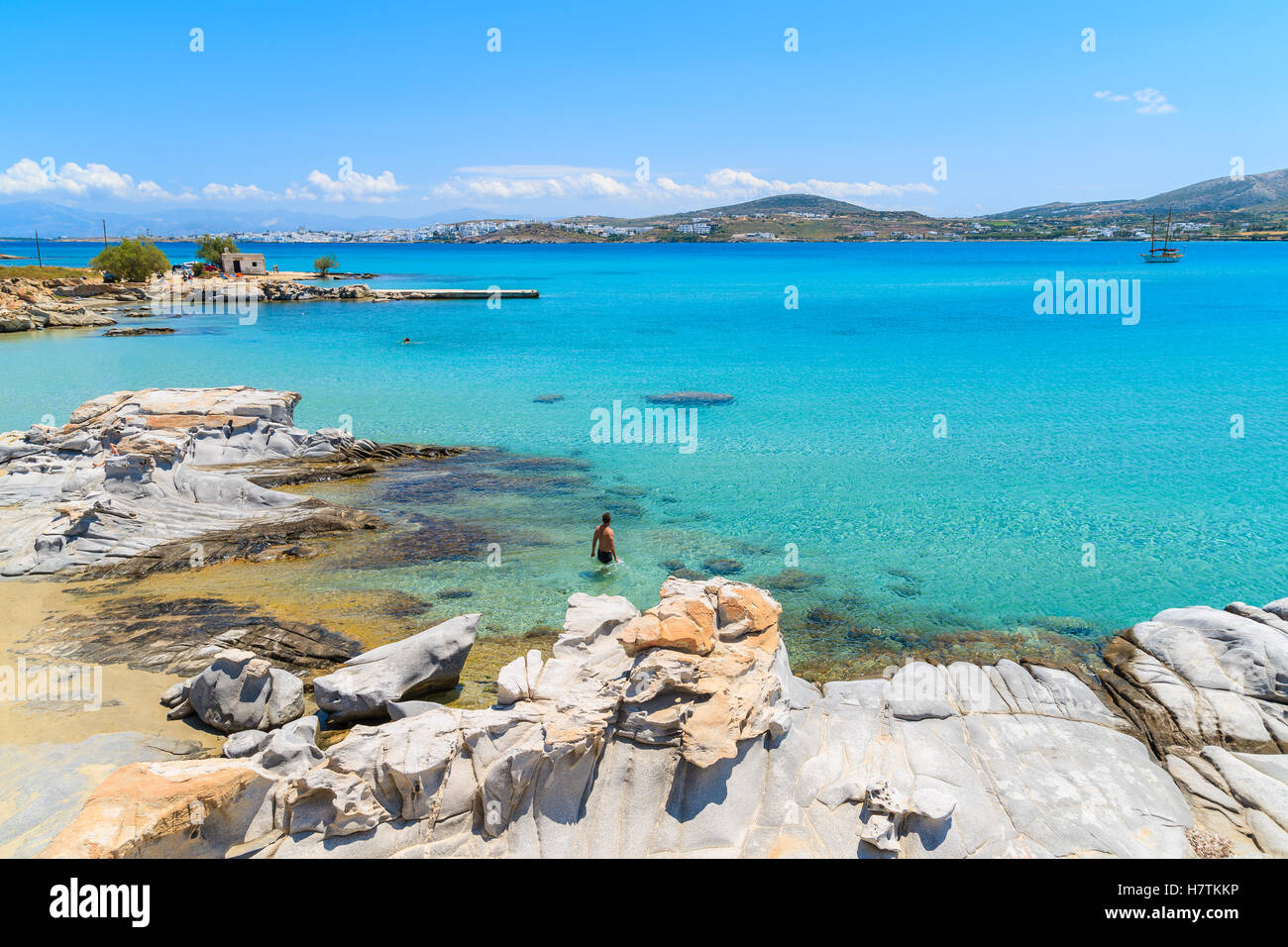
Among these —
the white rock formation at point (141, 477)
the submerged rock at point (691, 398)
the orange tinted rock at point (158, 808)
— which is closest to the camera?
the orange tinted rock at point (158, 808)

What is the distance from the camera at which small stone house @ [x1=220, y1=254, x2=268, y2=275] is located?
99312 mm

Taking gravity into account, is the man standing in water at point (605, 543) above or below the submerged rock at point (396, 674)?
above

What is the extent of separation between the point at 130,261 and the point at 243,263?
14.7 metres

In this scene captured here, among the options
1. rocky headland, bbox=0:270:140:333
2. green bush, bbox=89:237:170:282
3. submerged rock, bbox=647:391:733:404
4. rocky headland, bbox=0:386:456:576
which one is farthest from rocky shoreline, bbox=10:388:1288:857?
green bush, bbox=89:237:170:282

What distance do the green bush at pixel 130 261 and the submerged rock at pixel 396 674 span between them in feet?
312

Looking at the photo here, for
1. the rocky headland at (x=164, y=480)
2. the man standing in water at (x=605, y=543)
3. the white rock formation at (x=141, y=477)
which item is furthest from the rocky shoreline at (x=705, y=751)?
the white rock formation at (x=141, y=477)

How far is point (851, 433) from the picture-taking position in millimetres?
30984

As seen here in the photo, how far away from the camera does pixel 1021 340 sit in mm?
55781

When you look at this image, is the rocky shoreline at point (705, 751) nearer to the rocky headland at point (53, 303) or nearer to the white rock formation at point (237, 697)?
the white rock formation at point (237, 697)

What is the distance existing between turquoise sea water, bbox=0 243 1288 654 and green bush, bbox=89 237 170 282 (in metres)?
26.1

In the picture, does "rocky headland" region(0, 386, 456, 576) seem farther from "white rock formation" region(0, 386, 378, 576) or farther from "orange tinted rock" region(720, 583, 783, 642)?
"orange tinted rock" region(720, 583, 783, 642)

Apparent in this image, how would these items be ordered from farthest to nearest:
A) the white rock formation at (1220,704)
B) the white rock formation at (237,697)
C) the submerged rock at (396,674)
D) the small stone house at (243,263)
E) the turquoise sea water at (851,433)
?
the small stone house at (243,263), the turquoise sea water at (851,433), the submerged rock at (396,674), the white rock formation at (237,697), the white rock formation at (1220,704)

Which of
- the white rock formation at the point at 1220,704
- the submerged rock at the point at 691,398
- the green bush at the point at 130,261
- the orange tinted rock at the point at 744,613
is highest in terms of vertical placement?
the green bush at the point at 130,261

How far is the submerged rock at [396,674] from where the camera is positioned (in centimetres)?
1153
